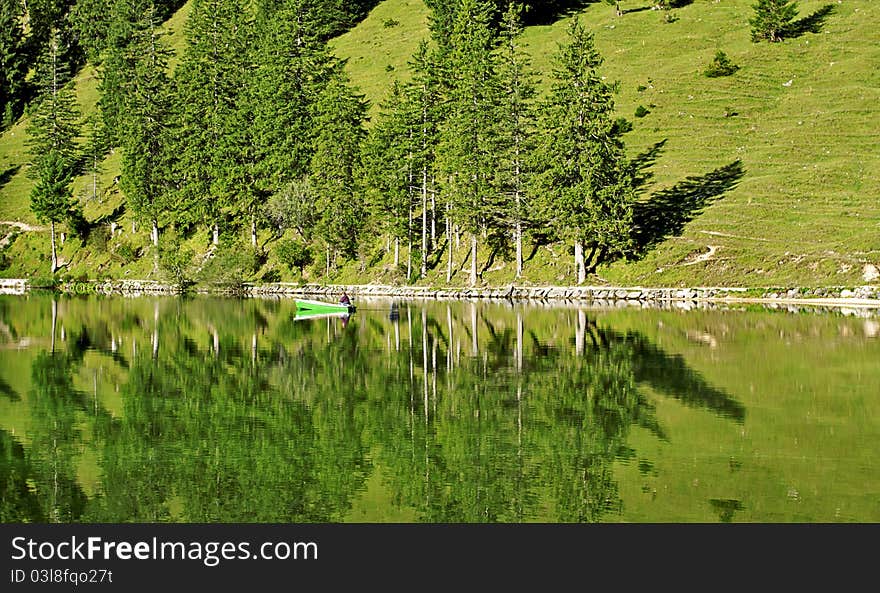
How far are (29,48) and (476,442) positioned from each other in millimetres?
190437

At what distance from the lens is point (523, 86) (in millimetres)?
95250

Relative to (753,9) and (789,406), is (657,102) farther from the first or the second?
(789,406)

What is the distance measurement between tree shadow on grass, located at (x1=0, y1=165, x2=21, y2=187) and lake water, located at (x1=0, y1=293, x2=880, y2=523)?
10967 cm

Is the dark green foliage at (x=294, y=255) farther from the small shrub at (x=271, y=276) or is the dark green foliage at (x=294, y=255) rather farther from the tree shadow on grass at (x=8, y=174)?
the tree shadow on grass at (x=8, y=174)

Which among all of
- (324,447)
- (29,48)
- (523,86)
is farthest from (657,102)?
Answer: (29,48)

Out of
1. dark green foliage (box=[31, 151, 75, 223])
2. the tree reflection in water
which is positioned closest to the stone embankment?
the tree reflection in water

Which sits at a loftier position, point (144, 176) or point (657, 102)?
point (657, 102)

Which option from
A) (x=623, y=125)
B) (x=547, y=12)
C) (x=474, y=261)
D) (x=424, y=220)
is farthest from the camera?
(x=547, y=12)

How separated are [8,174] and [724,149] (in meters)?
103

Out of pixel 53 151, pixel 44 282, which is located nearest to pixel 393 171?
pixel 44 282

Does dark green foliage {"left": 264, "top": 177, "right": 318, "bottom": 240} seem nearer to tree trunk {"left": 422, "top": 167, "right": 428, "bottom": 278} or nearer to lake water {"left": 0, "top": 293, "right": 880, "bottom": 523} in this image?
tree trunk {"left": 422, "top": 167, "right": 428, "bottom": 278}

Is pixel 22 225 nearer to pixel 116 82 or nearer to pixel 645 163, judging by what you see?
pixel 116 82

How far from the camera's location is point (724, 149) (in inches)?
4284

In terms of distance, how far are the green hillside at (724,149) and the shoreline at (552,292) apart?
2.22 m
